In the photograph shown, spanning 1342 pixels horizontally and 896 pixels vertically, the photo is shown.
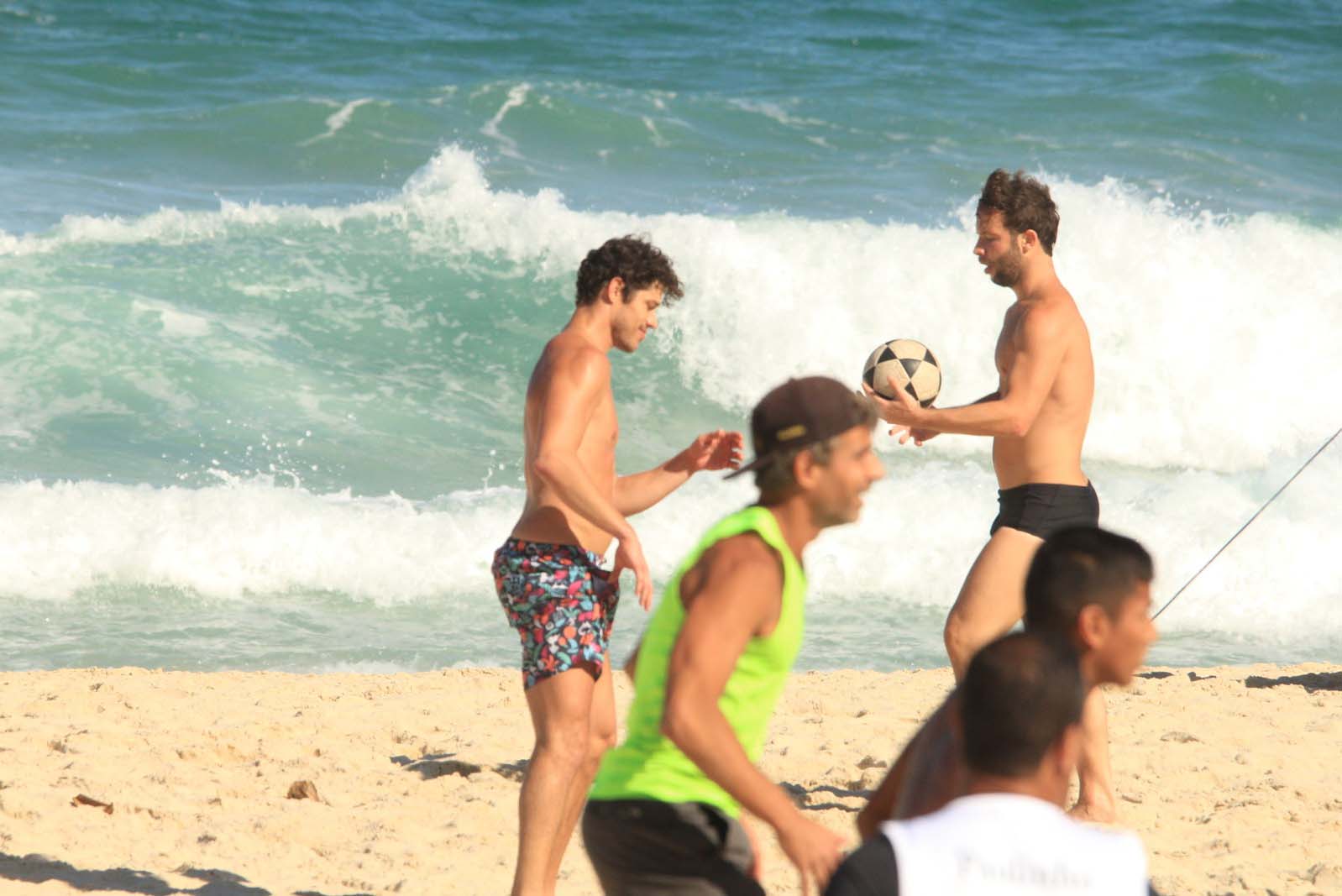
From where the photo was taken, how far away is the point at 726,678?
8.07ft

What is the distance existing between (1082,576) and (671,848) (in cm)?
82

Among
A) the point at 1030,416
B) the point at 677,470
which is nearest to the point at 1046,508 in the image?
the point at 1030,416

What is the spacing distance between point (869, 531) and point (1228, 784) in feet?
15.4

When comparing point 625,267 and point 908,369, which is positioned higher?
point 625,267

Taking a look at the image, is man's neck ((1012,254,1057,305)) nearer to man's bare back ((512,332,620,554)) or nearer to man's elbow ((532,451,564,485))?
man's bare back ((512,332,620,554))

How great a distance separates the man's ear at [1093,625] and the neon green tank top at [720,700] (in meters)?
0.45

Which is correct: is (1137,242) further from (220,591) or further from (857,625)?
(220,591)

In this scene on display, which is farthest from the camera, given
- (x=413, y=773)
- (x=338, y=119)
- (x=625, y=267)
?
(x=338, y=119)

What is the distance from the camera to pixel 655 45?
2208cm

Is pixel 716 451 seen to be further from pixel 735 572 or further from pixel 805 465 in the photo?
pixel 735 572

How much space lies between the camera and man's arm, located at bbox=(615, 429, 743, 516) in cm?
410

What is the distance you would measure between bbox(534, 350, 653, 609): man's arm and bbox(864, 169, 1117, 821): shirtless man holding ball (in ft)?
3.17

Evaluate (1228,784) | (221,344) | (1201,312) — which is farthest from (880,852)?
(1201,312)

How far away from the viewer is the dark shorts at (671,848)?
2650 millimetres
